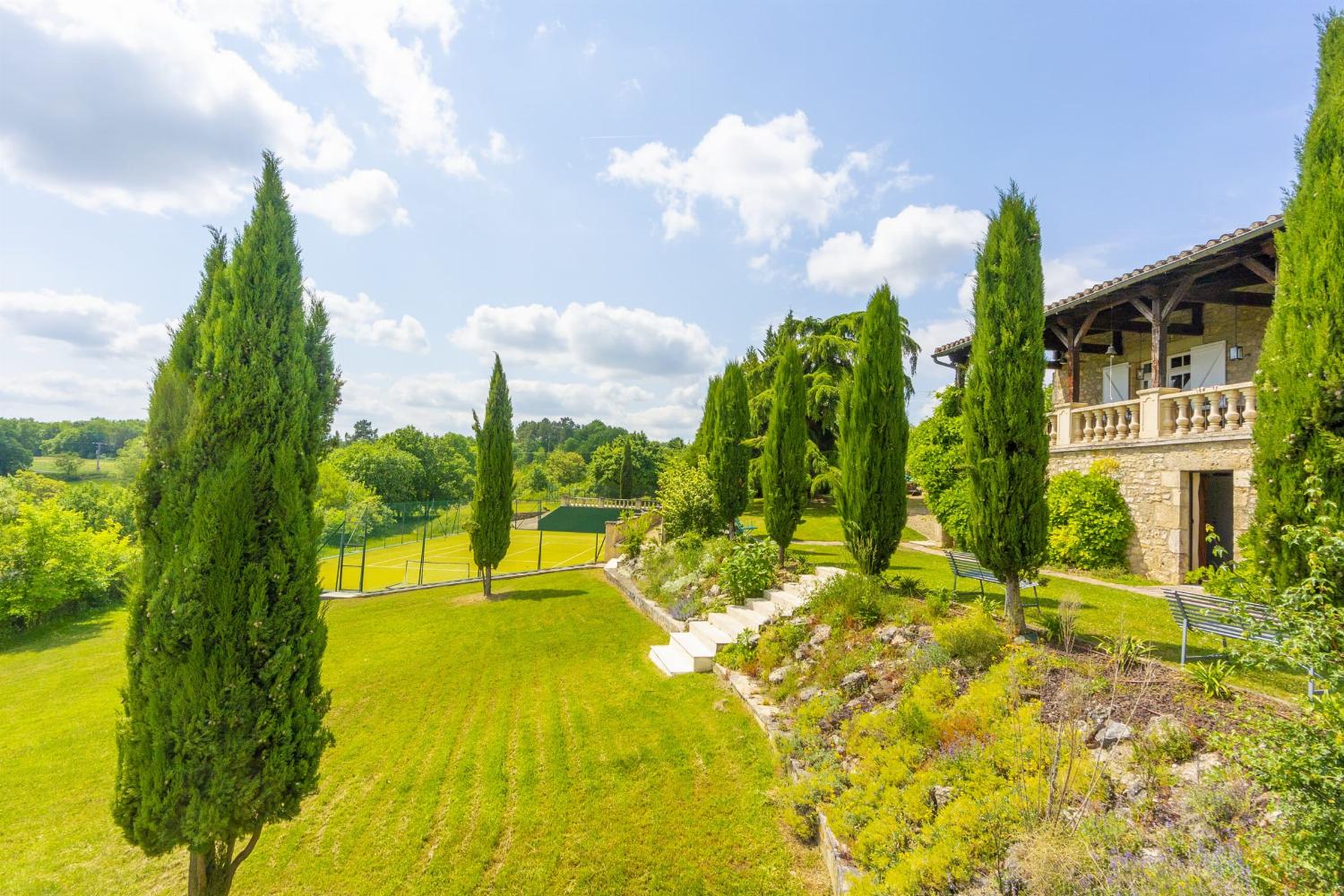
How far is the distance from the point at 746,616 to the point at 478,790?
4979 millimetres

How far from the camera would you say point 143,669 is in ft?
10.5

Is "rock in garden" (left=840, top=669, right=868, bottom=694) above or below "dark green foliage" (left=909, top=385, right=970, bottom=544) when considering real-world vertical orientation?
below

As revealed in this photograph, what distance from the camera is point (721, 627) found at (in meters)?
8.90

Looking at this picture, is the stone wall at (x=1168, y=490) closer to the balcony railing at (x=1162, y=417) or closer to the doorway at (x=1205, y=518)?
the doorway at (x=1205, y=518)

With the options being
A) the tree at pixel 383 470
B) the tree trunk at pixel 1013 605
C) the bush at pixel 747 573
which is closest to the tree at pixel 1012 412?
the tree trunk at pixel 1013 605

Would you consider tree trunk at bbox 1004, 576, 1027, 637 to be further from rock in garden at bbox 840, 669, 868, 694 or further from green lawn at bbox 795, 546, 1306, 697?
rock in garden at bbox 840, 669, 868, 694

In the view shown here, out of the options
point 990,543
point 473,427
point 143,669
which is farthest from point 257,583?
point 473,427

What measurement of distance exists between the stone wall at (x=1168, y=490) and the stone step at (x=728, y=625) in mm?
7990

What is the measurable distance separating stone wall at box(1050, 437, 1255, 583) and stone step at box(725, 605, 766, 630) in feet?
25.1

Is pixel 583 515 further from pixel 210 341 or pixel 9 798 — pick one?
pixel 210 341

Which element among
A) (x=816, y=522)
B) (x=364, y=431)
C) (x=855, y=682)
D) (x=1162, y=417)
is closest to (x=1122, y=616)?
(x=855, y=682)

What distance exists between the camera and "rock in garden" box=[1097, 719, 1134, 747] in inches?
147

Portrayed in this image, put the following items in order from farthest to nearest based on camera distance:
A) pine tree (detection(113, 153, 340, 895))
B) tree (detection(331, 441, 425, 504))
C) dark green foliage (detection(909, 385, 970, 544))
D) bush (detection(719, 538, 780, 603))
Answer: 1. tree (detection(331, 441, 425, 504))
2. dark green foliage (detection(909, 385, 970, 544))
3. bush (detection(719, 538, 780, 603))
4. pine tree (detection(113, 153, 340, 895))

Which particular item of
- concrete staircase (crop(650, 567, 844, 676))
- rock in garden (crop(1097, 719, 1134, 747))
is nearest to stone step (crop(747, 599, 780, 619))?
concrete staircase (crop(650, 567, 844, 676))
